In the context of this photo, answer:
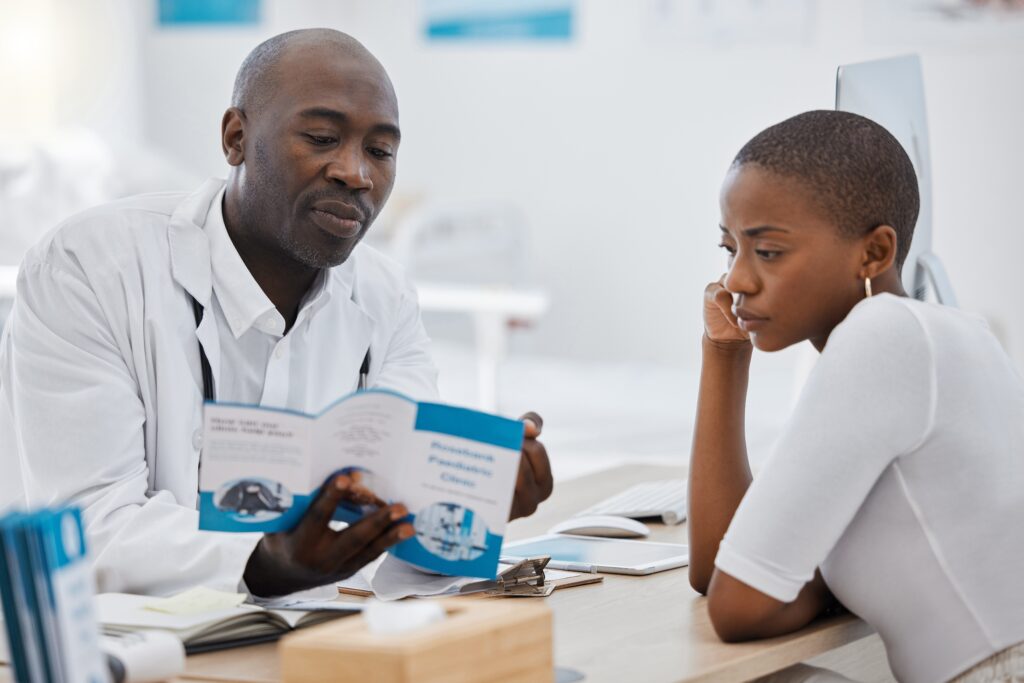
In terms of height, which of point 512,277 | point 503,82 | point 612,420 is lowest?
point 612,420

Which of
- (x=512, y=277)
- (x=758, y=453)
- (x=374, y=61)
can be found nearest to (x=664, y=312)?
(x=512, y=277)

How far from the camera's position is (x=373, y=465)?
58.3 inches

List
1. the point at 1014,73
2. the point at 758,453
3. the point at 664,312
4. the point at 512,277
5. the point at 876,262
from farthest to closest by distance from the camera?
the point at 664,312 < the point at 512,277 < the point at 1014,73 < the point at 758,453 < the point at 876,262

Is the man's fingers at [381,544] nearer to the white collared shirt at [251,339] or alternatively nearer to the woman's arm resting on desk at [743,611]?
the woman's arm resting on desk at [743,611]

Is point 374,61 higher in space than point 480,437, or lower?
higher

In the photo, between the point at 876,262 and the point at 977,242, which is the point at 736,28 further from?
the point at 876,262

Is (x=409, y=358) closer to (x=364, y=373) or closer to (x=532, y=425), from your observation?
(x=364, y=373)

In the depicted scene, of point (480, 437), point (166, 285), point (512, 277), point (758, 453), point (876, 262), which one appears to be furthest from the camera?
point (512, 277)

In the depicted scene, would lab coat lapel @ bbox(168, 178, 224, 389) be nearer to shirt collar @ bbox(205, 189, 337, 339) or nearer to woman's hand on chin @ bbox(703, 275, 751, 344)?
shirt collar @ bbox(205, 189, 337, 339)

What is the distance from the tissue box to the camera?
3.86ft

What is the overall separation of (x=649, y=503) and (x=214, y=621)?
1033mm

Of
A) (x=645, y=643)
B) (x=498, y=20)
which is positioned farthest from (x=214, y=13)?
(x=645, y=643)

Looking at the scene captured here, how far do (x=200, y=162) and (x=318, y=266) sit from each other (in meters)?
7.06

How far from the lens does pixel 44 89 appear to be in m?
7.79
